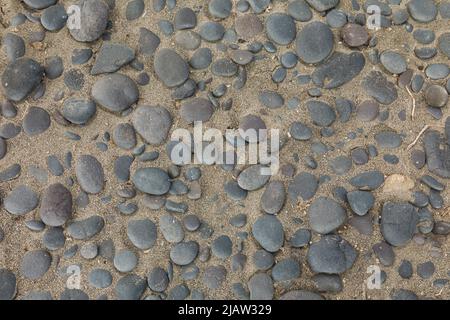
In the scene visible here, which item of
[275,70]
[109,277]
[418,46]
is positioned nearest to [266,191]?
[275,70]

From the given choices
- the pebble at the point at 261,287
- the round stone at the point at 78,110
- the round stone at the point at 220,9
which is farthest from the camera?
the round stone at the point at 220,9

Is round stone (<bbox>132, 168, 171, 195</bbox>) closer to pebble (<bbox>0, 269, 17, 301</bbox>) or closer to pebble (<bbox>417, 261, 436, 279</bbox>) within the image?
pebble (<bbox>0, 269, 17, 301</bbox>)

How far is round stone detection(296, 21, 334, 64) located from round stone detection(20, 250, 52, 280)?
1.22 m

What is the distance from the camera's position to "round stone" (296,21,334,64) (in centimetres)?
202

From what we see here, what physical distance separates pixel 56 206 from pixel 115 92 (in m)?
0.48

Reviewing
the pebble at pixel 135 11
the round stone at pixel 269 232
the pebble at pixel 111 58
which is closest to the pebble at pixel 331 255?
the round stone at pixel 269 232

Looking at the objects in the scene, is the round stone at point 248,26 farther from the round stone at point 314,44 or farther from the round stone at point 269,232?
the round stone at point 269,232

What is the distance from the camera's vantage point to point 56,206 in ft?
6.20

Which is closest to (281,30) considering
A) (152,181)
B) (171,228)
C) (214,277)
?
(152,181)

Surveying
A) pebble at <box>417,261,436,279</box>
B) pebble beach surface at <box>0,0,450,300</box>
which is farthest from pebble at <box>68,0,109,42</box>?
pebble at <box>417,261,436,279</box>

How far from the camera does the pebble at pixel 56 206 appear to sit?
6.18 ft

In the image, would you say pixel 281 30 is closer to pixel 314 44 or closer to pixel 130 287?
pixel 314 44
